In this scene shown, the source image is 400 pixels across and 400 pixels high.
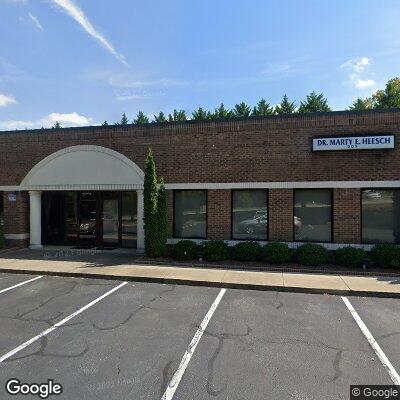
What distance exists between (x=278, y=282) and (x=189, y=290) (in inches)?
94.4

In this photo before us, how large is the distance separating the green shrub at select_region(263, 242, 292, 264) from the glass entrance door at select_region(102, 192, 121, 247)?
264 inches

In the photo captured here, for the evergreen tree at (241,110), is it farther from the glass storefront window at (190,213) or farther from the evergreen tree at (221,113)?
the glass storefront window at (190,213)

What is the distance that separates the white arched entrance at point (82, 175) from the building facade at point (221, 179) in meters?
0.04

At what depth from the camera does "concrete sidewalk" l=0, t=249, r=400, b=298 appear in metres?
8.34

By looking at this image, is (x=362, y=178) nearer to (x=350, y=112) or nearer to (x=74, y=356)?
(x=350, y=112)

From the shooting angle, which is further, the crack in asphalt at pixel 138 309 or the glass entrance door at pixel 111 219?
the glass entrance door at pixel 111 219

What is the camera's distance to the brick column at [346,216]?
37.1 feet

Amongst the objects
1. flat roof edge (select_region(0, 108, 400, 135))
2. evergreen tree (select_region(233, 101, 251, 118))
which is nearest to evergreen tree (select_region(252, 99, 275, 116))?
evergreen tree (select_region(233, 101, 251, 118))

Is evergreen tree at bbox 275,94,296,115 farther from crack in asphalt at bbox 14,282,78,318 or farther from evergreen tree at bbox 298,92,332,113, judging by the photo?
crack in asphalt at bbox 14,282,78,318

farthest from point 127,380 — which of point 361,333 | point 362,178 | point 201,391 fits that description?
point 362,178

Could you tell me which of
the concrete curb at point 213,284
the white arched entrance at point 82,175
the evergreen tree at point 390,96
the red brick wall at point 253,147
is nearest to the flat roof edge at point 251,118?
the red brick wall at point 253,147

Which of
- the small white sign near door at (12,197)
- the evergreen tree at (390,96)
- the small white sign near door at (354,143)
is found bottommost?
the small white sign near door at (12,197)

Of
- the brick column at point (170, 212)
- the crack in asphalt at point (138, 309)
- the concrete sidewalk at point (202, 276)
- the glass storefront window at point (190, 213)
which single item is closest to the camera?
the crack in asphalt at point (138, 309)

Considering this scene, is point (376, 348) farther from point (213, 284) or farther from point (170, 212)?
point (170, 212)
